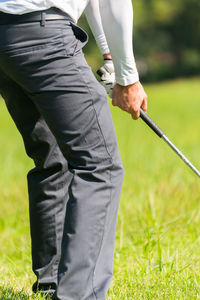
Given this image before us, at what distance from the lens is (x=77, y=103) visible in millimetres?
2447

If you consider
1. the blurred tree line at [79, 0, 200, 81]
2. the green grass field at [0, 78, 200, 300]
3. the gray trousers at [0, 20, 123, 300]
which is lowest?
the blurred tree line at [79, 0, 200, 81]

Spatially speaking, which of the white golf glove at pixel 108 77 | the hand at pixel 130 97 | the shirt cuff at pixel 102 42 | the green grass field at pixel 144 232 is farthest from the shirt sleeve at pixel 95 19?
the green grass field at pixel 144 232

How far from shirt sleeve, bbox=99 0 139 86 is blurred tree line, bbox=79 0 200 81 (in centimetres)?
4648

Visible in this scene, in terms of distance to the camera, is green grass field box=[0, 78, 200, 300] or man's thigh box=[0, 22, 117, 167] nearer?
man's thigh box=[0, 22, 117, 167]

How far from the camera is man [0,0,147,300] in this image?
241 centimetres

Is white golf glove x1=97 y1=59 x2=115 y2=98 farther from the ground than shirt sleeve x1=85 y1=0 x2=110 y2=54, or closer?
closer

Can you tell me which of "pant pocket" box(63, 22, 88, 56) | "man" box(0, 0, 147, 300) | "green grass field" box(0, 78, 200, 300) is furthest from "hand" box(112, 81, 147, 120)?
"green grass field" box(0, 78, 200, 300)

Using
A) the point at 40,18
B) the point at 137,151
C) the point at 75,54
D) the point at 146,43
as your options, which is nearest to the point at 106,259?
the point at 75,54

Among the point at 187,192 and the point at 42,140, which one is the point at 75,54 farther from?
the point at 187,192

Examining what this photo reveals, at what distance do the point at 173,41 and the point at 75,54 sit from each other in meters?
54.4

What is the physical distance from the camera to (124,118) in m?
19.0

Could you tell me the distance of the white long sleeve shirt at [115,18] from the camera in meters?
2.38

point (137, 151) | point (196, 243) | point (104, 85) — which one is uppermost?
point (104, 85)

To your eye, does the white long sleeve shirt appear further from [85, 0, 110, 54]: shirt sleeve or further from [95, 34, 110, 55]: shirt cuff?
[95, 34, 110, 55]: shirt cuff
